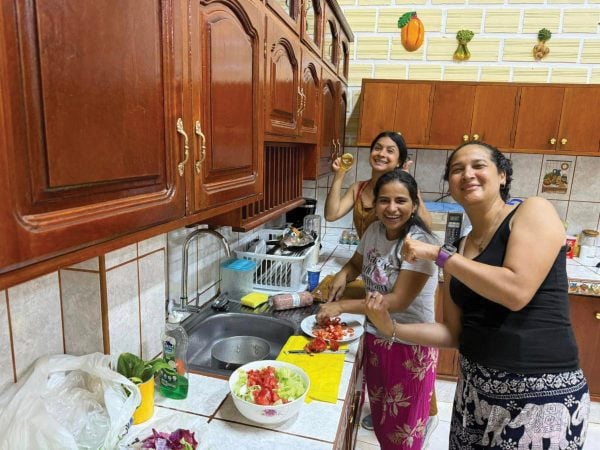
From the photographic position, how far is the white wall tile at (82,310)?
94 cm

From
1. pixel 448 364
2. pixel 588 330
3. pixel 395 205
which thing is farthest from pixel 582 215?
pixel 395 205

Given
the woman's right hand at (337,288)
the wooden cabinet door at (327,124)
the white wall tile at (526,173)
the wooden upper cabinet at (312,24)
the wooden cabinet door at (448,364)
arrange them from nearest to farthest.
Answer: the wooden upper cabinet at (312,24)
the woman's right hand at (337,288)
the wooden cabinet door at (327,124)
the wooden cabinet door at (448,364)
the white wall tile at (526,173)

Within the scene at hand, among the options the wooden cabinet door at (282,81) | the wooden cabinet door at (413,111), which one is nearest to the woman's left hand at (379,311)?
the wooden cabinet door at (282,81)

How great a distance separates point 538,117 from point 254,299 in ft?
6.47

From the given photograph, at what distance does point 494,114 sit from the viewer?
94.0 inches

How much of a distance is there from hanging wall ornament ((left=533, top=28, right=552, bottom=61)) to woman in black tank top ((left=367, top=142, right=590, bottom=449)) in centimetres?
187

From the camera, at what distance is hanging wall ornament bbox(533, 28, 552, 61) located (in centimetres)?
251

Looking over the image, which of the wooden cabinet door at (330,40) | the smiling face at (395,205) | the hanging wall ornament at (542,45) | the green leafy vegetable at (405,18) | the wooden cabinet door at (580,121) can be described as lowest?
the smiling face at (395,205)

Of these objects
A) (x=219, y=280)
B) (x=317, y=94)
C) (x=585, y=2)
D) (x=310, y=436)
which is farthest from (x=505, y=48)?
(x=310, y=436)

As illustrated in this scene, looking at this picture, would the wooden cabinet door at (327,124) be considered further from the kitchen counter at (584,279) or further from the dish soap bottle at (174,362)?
the kitchen counter at (584,279)

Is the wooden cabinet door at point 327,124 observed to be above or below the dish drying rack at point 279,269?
above

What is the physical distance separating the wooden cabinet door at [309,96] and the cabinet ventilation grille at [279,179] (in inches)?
4.4

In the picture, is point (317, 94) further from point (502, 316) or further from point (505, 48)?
point (505, 48)

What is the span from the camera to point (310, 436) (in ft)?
2.95
